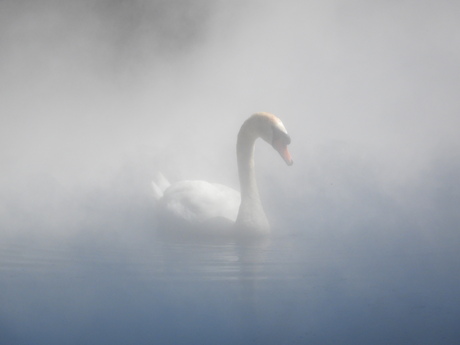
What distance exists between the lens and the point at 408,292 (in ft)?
5.68

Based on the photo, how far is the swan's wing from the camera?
9.32 feet

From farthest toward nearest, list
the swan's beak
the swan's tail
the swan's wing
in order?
the swan's tail, the swan's wing, the swan's beak

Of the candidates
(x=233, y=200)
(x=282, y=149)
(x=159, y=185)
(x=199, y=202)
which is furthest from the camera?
(x=159, y=185)

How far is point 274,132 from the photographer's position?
2803mm

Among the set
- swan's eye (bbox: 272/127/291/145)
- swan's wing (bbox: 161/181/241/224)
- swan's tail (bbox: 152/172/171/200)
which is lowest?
swan's wing (bbox: 161/181/241/224)

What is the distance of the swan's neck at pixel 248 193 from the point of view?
2723 millimetres

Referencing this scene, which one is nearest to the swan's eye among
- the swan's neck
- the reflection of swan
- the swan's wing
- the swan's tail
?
the reflection of swan

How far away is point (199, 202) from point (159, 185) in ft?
2.78

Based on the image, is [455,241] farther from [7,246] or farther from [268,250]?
[7,246]

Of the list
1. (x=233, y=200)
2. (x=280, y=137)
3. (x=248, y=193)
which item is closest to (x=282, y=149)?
(x=280, y=137)

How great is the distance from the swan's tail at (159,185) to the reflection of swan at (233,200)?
9.4 inches

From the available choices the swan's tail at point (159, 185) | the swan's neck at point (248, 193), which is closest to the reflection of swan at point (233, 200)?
the swan's neck at point (248, 193)

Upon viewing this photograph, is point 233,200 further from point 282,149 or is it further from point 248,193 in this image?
point 282,149

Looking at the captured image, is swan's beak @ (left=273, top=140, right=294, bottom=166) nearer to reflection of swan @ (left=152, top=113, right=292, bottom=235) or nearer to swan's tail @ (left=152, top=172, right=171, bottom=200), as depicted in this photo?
reflection of swan @ (left=152, top=113, right=292, bottom=235)
